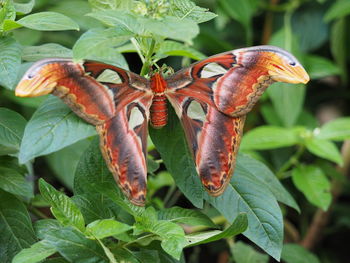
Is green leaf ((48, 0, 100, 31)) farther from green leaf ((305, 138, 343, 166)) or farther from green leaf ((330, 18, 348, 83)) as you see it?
green leaf ((330, 18, 348, 83))

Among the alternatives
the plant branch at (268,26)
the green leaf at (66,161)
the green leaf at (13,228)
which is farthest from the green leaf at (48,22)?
the plant branch at (268,26)

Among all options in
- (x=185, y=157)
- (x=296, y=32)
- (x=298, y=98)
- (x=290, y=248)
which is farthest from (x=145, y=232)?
(x=296, y=32)

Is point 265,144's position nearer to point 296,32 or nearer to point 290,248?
point 290,248

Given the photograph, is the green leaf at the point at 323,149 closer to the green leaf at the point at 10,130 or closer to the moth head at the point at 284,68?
the moth head at the point at 284,68

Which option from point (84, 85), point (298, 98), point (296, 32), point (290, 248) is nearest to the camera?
point (84, 85)

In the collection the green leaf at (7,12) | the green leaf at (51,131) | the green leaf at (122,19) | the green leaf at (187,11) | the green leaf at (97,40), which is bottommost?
the green leaf at (51,131)

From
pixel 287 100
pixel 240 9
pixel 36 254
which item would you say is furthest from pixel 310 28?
pixel 36 254

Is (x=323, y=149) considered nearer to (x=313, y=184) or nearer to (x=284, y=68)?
(x=313, y=184)
